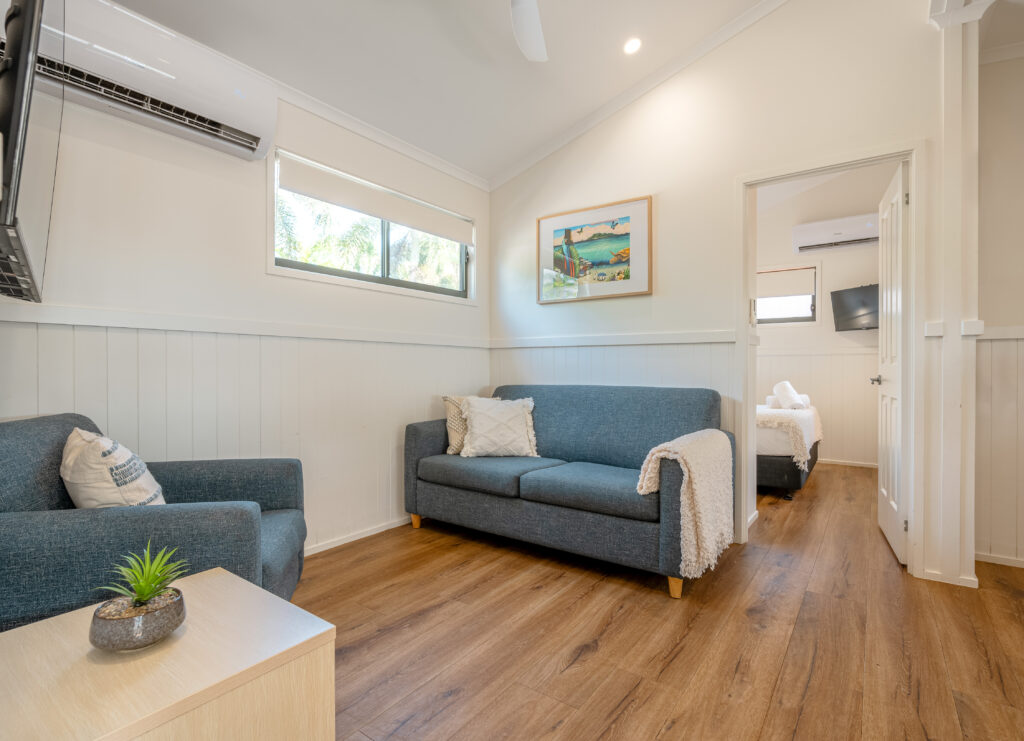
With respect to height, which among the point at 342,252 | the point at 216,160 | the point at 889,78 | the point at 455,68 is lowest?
the point at 342,252

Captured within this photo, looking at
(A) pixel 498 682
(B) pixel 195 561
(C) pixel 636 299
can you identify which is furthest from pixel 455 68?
(A) pixel 498 682

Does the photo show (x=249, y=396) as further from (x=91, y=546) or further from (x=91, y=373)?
(x=91, y=546)

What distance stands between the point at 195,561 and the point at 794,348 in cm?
565

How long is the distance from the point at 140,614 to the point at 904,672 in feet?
6.96

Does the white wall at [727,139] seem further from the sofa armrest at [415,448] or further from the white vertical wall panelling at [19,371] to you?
the white vertical wall panelling at [19,371]

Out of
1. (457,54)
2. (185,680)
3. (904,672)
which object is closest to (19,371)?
(185,680)

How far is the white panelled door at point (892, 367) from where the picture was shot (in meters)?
2.40

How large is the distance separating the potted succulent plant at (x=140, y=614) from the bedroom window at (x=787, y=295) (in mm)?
5629

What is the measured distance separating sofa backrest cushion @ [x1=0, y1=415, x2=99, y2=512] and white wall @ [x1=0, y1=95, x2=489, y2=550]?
1.33 ft

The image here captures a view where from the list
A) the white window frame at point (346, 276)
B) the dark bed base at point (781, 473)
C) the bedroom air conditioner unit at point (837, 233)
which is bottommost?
the dark bed base at point (781, 473)

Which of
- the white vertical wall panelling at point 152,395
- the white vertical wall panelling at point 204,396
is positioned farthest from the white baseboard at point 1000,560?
the white vertical wall panelling at point 152,395

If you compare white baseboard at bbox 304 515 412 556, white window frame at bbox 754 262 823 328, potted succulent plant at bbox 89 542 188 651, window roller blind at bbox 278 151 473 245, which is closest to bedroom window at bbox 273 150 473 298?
window roller blind at bbox 278 151 473 245

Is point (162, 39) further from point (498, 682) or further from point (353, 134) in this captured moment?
point (498, 682)

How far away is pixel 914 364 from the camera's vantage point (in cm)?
227
